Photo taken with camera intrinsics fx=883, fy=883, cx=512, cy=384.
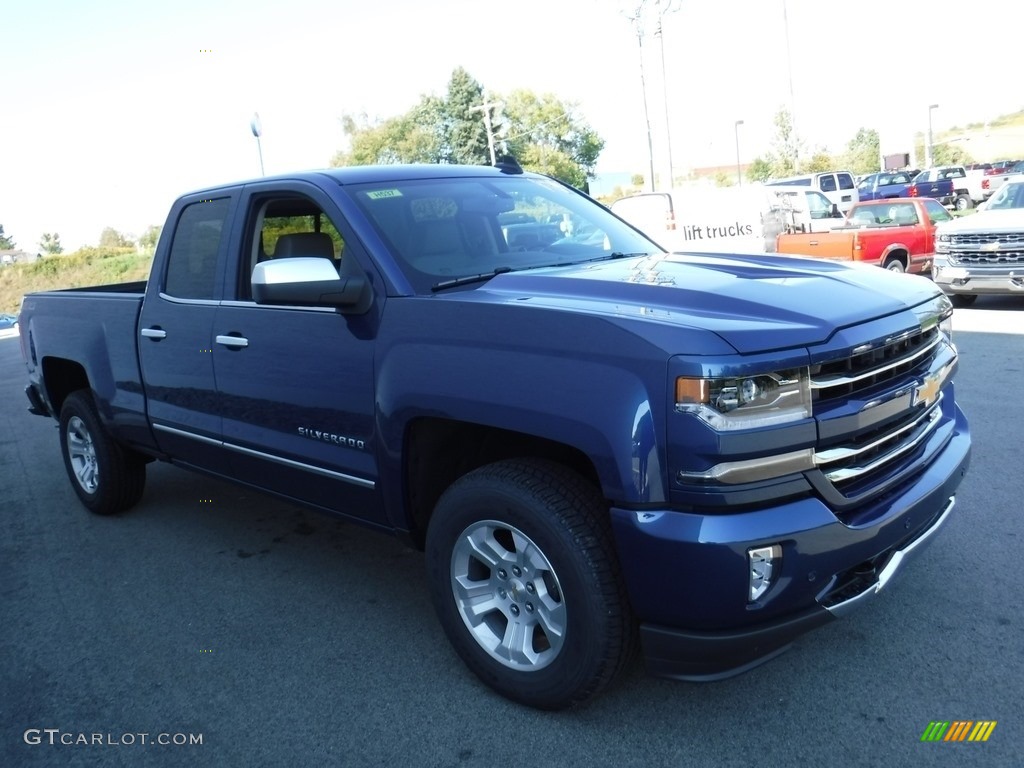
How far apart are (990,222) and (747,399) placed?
1073 cm

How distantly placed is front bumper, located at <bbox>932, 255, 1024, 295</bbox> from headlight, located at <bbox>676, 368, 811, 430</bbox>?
32.0 feet

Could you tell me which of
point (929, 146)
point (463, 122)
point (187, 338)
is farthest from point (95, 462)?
point (463, 122)

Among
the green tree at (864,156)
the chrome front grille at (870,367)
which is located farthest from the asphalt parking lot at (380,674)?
the green tree at (864,156)

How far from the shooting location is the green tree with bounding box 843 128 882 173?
75000 millimetres

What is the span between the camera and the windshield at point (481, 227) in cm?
357

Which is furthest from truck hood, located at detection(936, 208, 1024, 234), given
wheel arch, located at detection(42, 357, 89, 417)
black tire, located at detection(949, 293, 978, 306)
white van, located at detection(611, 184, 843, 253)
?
wheel arch, located at detection(42, 357, 89, 417)

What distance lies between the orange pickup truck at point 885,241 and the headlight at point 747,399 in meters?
12.3

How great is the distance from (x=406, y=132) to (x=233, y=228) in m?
82.2

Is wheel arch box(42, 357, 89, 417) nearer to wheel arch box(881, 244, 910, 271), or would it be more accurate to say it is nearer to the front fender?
the front fender

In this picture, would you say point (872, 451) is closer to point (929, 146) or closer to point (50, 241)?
point (929, 146)

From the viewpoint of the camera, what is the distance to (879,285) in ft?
10.6

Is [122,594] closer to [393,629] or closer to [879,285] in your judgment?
[393,629]

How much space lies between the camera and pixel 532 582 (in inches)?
116

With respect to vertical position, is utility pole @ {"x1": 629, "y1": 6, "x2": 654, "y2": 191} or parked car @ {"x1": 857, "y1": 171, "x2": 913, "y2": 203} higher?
utility pole @ {"x1": 629, "y1": 6, "x2": 654, "y2": 191}
